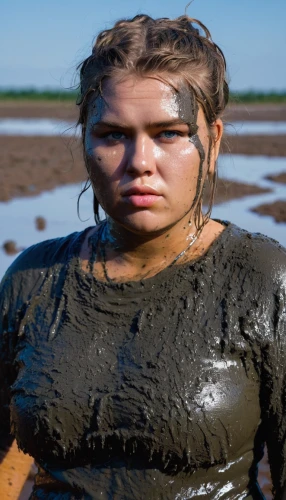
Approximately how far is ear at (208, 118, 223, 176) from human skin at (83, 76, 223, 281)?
A: 0.9 inches

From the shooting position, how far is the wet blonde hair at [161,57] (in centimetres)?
199

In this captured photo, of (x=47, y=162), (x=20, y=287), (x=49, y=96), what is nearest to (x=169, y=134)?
(x=20, y=287)

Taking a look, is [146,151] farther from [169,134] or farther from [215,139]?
[215,139]

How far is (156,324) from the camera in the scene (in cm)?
198

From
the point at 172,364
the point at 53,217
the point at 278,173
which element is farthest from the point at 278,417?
the point at 278,173

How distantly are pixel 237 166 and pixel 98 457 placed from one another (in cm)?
1695

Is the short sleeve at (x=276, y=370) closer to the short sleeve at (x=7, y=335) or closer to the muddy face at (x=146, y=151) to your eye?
the muddy face at (x=146, y=151)

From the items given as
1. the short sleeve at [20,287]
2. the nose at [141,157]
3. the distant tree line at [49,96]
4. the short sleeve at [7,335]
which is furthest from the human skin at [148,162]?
the distant tree line at [49,96]

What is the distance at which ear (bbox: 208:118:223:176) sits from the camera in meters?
2.17

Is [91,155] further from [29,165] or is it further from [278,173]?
[29,165]

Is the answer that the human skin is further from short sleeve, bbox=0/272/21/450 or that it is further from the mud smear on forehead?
short sleeve, bbox=0/272/21/450

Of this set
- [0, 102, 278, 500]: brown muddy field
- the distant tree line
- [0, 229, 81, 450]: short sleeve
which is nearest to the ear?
[0, 229, 81, 450]: short sleeve

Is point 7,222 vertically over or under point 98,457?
under

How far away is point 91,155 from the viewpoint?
2.09 m
